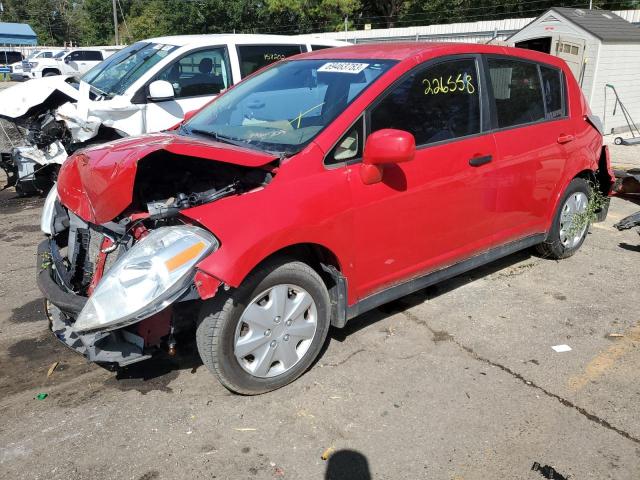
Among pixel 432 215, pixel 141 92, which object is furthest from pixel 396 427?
pixel 141 92

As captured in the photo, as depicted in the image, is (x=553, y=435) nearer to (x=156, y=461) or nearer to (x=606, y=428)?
(x=606, y=428)

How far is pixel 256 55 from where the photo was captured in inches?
279

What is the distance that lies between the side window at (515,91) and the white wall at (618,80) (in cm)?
896

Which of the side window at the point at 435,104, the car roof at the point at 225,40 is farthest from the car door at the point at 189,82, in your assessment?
the side window at the point at 435,104

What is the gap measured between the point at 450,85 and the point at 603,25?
36.1 feet

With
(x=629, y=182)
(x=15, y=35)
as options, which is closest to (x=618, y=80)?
(x=629, y=182)

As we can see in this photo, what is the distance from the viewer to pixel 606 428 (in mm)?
2912

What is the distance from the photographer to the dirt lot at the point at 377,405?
2.65 metres

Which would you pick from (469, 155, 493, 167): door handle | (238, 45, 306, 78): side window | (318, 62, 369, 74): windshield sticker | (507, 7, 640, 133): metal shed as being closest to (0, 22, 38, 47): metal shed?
(507, 7, 640, 133): metal shed

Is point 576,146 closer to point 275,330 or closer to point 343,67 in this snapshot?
point 343,67

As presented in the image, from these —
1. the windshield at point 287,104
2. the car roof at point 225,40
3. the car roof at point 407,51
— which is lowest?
the windshield at point 287,104

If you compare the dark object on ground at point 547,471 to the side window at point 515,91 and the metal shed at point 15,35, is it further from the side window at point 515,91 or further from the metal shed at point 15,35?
the metal shed at point 15,35

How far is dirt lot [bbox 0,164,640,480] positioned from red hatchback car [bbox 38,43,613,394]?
1.12ft

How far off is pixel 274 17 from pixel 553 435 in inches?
1813
